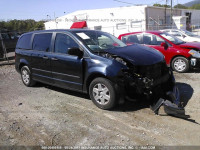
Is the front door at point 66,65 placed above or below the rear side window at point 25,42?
below

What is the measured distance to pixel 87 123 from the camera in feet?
12.7

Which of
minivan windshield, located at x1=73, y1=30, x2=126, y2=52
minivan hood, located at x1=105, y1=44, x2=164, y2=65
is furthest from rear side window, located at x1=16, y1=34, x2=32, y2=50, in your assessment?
minivan hood, located at x1=105, y1=44, x2=164, y2=65

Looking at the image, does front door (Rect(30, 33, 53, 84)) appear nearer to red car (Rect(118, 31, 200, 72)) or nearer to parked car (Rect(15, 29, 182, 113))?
parked car (Rect(15, 29, 182, 113))

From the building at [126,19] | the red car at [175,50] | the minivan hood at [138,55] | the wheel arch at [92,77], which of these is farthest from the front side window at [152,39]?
the building at [126,19]

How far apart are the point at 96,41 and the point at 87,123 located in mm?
2069

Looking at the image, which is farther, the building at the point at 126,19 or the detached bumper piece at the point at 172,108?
the building at the point at 126,19

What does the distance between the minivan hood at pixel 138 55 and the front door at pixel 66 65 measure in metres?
0.83

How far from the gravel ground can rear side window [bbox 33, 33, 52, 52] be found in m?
1.33

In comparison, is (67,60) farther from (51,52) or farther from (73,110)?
(73,110)

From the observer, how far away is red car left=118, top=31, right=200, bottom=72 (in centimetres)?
712

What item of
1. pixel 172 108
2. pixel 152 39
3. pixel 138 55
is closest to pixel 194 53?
pixel 152 39

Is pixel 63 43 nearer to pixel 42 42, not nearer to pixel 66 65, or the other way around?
pixel 66 65

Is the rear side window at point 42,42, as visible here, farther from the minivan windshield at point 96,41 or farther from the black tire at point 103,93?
the black tire at point 103,93

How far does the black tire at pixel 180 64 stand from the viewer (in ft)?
23.7
